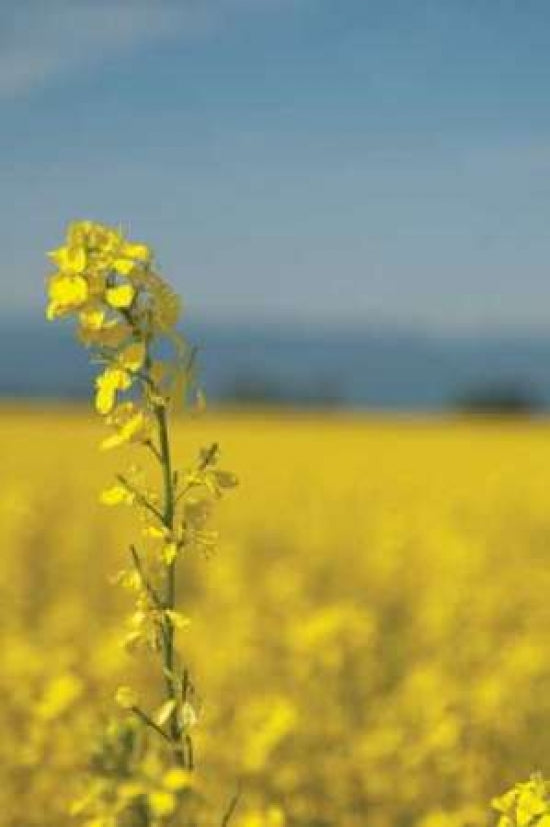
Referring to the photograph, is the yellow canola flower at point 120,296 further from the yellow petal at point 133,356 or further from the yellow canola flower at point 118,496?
the yellow canola flower at point 118,496

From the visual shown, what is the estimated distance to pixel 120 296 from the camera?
189 cm

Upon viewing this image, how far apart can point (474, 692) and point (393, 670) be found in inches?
62.5

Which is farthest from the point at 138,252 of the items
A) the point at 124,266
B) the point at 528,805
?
the point at 528,805

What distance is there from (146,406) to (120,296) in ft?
0.46

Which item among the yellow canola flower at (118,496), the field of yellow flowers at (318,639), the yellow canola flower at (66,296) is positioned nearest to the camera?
the yellow canola flower at (66,296)

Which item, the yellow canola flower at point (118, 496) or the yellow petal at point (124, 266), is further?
the yellow canola flower at point (118, 496)

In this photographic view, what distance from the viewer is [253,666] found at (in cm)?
650

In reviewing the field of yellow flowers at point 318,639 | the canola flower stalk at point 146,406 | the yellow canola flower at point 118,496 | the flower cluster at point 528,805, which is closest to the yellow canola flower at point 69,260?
the canola flower stalk at point 146,406

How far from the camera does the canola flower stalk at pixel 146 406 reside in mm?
1910

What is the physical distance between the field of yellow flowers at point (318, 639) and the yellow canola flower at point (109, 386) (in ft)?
1.06

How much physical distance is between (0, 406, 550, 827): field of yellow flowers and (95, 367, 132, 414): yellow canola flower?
32cm

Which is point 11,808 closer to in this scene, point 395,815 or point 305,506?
point 395,815

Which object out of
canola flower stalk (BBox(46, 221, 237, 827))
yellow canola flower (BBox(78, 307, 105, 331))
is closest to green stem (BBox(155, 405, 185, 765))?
canola flower stalk (BBox(46, 221, 237, 827))

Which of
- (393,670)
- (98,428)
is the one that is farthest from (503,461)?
(393,670)
